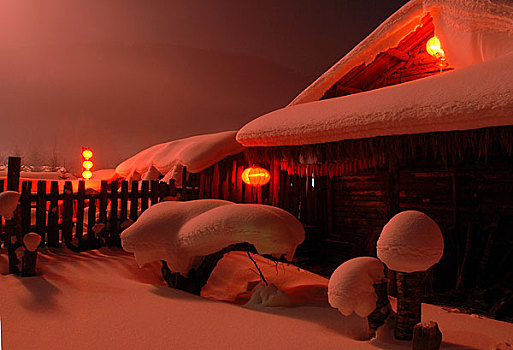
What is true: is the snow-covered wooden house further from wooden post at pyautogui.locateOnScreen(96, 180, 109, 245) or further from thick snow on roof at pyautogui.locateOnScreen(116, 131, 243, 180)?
wooden post at pyautogui.locateOnScreen(96, 180, 109, 245)

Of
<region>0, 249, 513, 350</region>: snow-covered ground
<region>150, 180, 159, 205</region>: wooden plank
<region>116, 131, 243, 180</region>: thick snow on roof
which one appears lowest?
<region>0, 249, 513, 350</region>: snow-covered ground

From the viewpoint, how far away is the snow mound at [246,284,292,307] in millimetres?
3877

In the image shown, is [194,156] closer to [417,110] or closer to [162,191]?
[162,191]

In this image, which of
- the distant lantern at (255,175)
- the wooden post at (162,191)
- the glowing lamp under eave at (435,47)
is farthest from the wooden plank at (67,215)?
the glowing lamp under eave at (435,47)

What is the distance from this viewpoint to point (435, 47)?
6781mm

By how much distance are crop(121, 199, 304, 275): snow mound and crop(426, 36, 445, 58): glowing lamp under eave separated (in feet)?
16.4

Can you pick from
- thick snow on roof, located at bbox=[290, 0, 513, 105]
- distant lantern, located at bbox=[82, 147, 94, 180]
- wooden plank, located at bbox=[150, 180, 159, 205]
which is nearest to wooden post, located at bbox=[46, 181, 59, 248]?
wooden plank, located at bbox=[150, 180, 159, 205]

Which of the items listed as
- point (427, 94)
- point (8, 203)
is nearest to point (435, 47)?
A: point (427, 94)

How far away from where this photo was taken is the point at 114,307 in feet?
11.8

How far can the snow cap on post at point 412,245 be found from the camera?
2615 mm

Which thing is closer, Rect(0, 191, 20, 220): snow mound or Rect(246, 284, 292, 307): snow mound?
Rect(246, 284, 292, 307): snow mound

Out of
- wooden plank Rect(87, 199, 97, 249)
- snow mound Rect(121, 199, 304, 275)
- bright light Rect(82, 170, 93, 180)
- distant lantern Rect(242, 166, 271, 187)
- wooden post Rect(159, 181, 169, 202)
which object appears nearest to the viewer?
snow mound Rect(121, 199, 304, 275)

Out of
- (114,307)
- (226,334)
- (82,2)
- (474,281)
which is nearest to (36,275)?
(114,307)

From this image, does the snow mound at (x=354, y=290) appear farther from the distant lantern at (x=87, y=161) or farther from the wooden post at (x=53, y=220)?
the distant lantern at (x=87, y=161)
